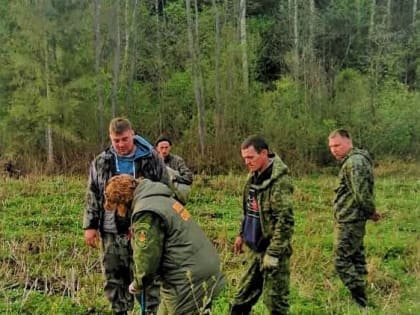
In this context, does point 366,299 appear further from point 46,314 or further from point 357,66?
point 357,66

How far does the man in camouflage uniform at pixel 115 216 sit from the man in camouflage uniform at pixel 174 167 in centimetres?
223

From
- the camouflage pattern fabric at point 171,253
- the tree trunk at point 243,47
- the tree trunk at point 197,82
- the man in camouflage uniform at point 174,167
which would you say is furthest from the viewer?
the tree trunk at point 243,47

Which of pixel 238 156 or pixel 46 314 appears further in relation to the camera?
pixel 238 156

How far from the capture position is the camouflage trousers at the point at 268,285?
5301mm

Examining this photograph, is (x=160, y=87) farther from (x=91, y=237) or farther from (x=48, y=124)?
(x=91, y=237)

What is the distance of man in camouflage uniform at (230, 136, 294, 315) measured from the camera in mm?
5113

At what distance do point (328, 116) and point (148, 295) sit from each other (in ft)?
58.5

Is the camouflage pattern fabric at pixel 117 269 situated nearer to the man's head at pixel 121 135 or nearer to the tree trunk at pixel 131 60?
the man's head at pixel 121 135

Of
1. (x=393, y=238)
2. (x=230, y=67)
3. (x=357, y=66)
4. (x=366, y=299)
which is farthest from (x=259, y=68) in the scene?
(x=366, y=299)

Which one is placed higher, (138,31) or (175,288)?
(138,31)

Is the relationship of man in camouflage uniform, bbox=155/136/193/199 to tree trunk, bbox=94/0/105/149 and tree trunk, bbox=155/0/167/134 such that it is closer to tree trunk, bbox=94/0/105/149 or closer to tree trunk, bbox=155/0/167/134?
tree trunk, bbox=94/0/105/149

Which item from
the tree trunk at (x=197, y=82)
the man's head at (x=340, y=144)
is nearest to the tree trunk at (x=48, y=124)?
the tree trunk at (x=197, y=82)

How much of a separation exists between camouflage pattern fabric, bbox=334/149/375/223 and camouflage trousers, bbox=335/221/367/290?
3.6 inches

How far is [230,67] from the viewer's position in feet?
72.2
